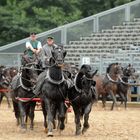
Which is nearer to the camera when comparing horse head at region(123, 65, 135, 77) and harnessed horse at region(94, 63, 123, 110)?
harnessed horse at region(94, 63, 123, 110)

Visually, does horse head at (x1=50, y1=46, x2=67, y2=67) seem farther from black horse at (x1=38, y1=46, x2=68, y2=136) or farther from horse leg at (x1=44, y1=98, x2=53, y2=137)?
horse leg at (x1=44, y1=98, x2=53, y2=137)

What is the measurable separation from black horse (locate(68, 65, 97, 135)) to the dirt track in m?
0.49

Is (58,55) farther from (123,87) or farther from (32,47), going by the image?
(123,87)

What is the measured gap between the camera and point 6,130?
787 inches

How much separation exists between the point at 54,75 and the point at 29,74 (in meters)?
1.67

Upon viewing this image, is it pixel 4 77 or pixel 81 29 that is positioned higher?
pixel 81 29

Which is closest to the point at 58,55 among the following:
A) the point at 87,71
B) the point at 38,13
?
the point at 87,71

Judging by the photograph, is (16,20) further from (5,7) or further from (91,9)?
(91,9)

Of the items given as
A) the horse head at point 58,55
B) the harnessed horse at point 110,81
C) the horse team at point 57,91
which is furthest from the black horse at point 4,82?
the horse head at point 58,55

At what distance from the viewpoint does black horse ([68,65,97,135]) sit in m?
18.3

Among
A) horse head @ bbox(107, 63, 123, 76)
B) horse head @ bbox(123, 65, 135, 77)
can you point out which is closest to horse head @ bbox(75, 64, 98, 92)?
horse head @ bbox(107, 63, 123, 76)

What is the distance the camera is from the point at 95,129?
66.9ft

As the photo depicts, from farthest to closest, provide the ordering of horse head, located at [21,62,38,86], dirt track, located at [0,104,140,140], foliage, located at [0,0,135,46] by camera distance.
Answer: foliage, located at [0,0,135,46] < horse head, located at [21,62,38,86] < dirt track, located at [0,104,140,140]

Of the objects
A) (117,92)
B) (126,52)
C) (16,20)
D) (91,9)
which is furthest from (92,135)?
(91,9)
